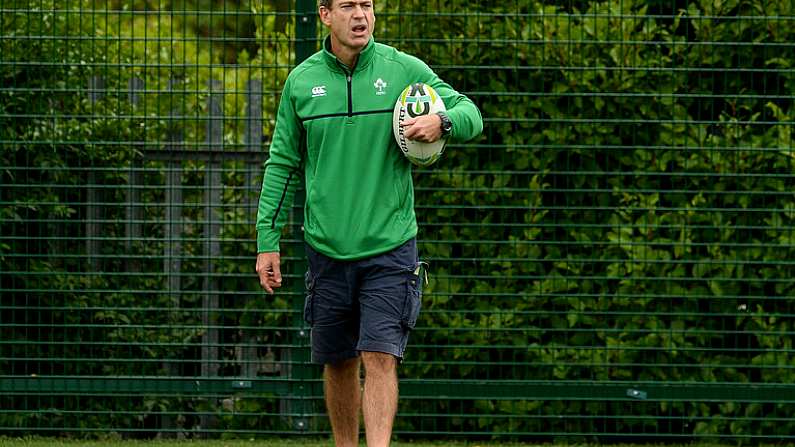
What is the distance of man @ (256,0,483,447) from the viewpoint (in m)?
4.61

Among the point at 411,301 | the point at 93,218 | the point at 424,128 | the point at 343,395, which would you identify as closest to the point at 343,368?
the point at 343,395

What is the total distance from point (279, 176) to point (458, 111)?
0.81 meters

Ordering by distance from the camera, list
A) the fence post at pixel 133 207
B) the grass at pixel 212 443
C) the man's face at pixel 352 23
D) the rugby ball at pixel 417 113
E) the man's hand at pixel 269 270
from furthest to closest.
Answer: the fence post at pixel 133 207
the grass at pixel 212 443
the man's hand at pixel 269 270
the man's face at pixel 352 23
the rugby ball at pixel 417 113

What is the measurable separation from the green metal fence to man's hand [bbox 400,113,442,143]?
5.82 feet

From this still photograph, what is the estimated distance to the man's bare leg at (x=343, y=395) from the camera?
4.96 m

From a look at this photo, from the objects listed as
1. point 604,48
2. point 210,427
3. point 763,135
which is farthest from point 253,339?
point 763,135

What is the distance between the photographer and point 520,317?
20.7 ft

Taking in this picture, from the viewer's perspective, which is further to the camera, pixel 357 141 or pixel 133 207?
pixel 133 207

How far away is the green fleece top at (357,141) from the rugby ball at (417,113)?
7 cm

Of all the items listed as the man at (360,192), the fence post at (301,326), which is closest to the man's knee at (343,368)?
the man at (360,192)

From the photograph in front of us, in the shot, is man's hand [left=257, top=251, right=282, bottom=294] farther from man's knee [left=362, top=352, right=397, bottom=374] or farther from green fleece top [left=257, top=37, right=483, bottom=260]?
man's knee [left=362, top=352, right=397, bottom=374]

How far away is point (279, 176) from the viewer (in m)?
4.88

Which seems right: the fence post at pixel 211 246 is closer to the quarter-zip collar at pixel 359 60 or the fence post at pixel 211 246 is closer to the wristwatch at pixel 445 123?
the quarter-zip collar at pixel 359 60

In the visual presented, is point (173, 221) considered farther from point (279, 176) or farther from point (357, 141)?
point (357, 141)
